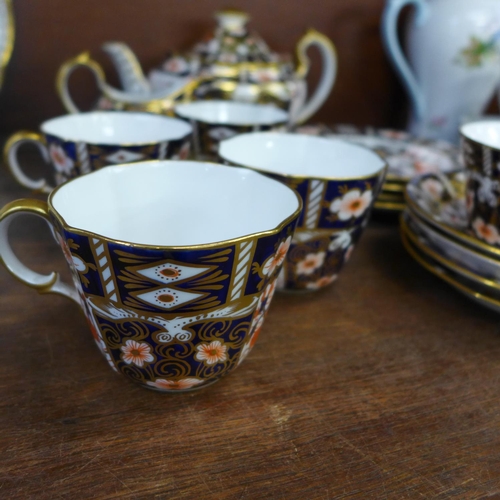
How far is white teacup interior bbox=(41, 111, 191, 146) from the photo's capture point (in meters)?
0.47

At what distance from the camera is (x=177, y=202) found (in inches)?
14.4

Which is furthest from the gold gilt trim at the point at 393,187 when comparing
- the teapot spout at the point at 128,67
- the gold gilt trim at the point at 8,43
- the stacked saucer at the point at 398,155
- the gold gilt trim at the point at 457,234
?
the gold gilt trim at the point at 8,43

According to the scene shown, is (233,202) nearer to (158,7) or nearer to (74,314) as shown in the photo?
(74,314)

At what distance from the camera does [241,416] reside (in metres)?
0.28

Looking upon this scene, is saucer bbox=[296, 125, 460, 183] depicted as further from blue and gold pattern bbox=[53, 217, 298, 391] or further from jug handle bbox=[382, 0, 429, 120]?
blue and gold pattern bbox=[53, 217, 298, 391]

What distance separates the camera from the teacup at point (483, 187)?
0.37 m

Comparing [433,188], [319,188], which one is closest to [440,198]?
[433,188]

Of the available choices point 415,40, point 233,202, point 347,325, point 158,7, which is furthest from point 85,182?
point 415,40

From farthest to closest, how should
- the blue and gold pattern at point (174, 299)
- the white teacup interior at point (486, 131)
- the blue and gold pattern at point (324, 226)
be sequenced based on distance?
the white teacup interior at point (486, 131)
the blue and gold pattern at point (324, 226)
the blue and gold pattern at point (174, 299)

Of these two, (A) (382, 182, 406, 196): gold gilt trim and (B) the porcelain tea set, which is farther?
(A) (382, 182, 406, 196): gold gilt trim

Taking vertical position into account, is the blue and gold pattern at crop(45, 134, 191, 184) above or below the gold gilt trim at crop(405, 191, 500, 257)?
above

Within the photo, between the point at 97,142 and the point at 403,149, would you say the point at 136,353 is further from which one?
the point at 403,149

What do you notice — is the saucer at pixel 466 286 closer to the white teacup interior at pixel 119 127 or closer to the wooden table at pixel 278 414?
the wooden table at pixel 278 414

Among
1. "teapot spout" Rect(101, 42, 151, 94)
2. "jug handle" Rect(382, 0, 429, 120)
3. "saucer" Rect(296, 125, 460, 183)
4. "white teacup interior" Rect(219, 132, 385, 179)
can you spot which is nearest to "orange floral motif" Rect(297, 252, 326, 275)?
"white teacup interior" Rect(219, 132, 385, 179)
